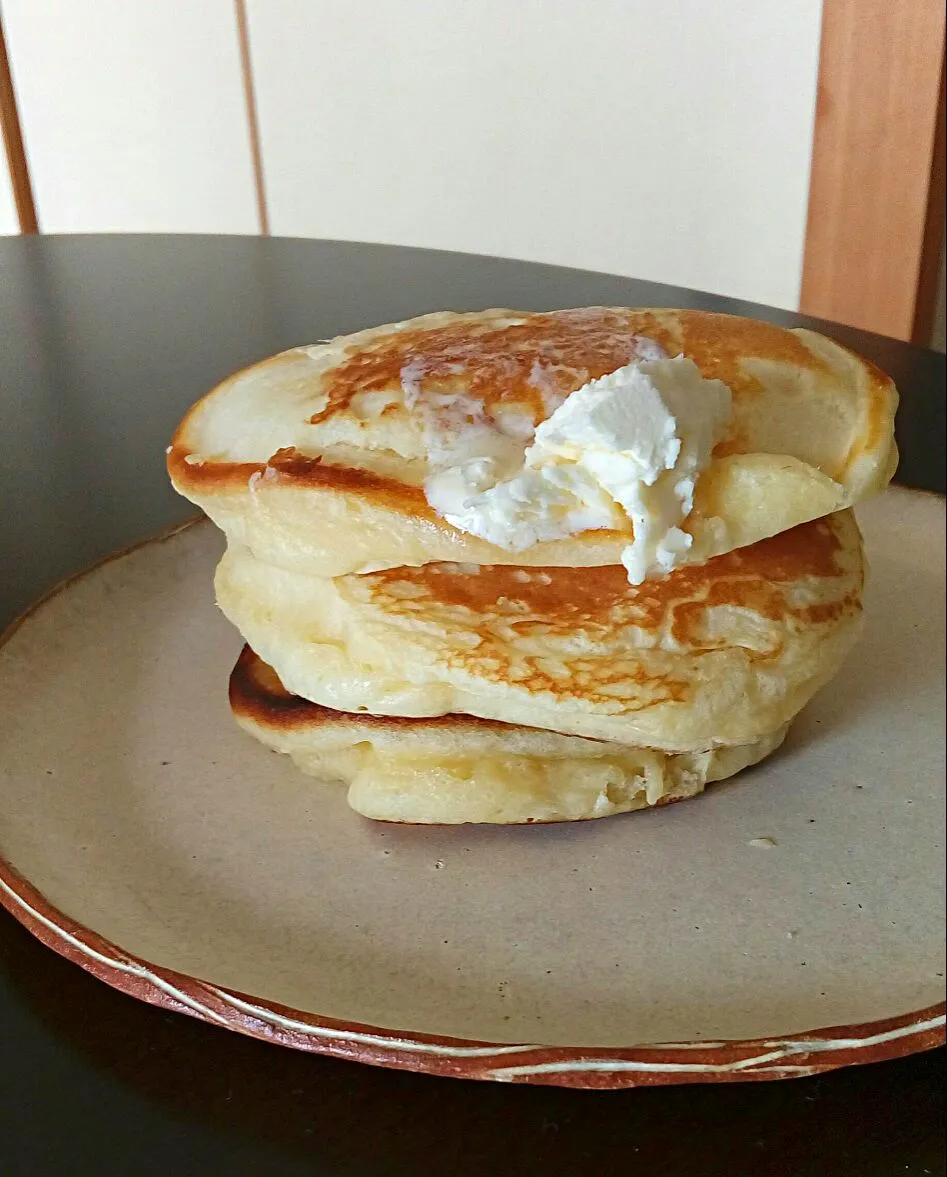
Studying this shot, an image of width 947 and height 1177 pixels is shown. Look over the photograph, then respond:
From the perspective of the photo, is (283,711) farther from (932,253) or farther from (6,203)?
(6,203)

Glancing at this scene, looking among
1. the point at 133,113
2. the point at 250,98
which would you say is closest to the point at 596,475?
the point at 250,98

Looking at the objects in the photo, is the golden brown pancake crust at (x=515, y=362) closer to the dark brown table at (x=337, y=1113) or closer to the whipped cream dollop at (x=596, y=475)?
the whipped cream dollop at (x=596, y=475)

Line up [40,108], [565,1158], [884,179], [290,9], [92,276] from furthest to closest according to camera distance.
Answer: [40,108] < [290,9] < [884,179] < [92,276] < [565,1158]

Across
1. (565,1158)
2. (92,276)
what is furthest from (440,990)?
(92,276)

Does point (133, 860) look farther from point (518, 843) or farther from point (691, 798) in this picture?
point (691, 798)

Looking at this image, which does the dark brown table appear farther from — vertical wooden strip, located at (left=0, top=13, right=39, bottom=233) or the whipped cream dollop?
vertical wooden strip, located at (left=0, top=13, right=39, bottom=233)

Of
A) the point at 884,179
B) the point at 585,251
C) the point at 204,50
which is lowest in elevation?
the point at 585,251
